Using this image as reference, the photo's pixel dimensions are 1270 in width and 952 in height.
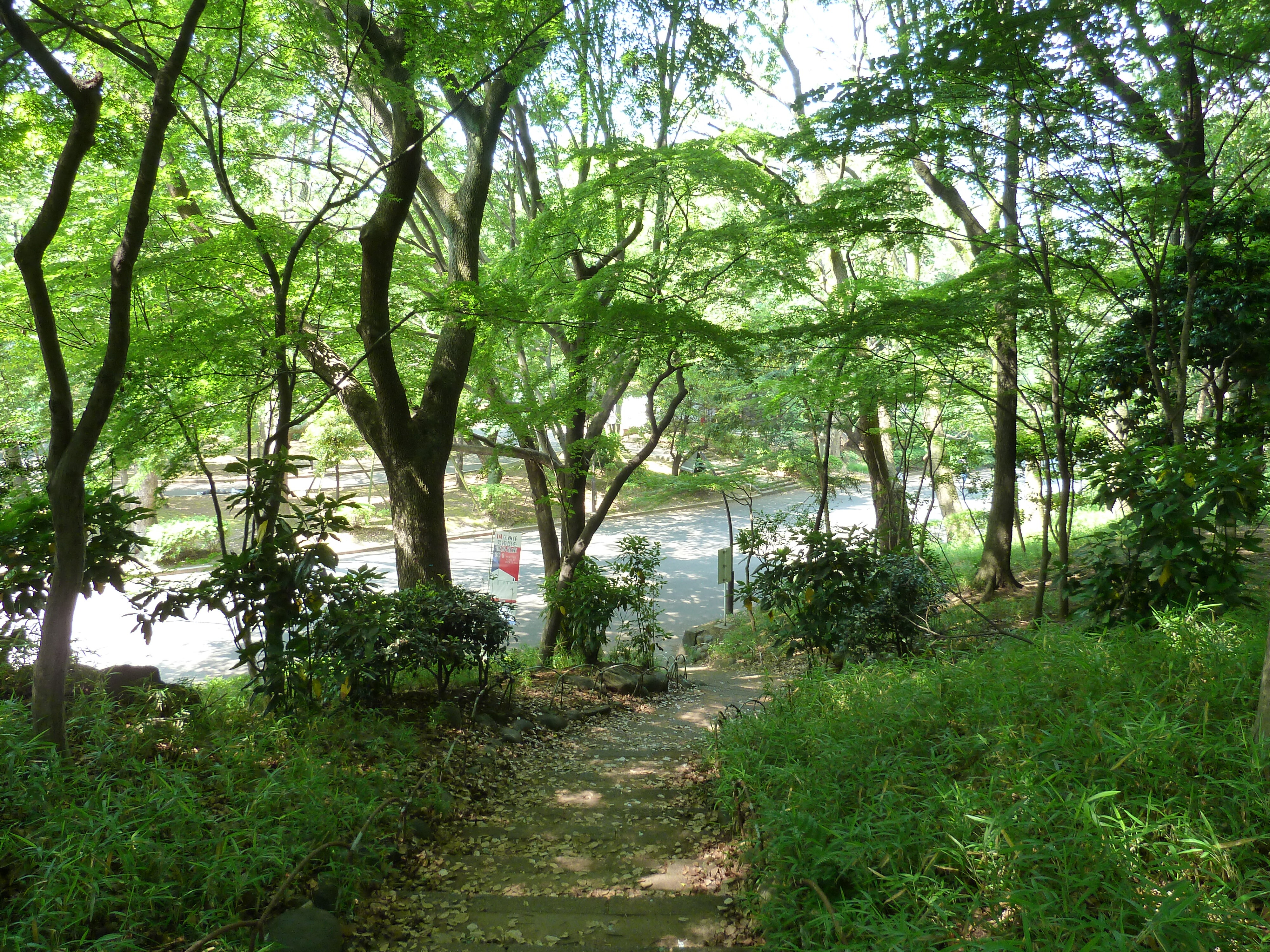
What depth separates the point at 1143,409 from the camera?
7.27 m

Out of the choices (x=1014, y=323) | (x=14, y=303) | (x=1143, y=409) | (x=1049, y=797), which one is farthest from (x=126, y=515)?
(x=1143, y=409)

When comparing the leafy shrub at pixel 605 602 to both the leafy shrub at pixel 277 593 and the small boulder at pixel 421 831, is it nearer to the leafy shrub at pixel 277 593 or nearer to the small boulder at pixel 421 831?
the leafy shrub at pixel 277 593

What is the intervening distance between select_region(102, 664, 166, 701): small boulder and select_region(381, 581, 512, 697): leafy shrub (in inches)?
53.1

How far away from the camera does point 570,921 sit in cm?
270

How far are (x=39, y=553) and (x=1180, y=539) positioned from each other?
6.17 m

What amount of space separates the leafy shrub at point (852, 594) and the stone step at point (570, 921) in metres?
3.02

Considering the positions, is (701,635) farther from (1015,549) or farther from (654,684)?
(1015,549)

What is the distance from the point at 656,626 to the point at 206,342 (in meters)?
5.50

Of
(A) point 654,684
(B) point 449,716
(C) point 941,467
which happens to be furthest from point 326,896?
(C) point 941,467

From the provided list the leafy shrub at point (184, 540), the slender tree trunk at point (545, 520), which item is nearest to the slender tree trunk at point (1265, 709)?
the slender tree trunk at point (545, 520)

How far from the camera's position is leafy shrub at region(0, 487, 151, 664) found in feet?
12.5

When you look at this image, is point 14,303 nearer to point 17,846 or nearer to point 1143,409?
point 17,846

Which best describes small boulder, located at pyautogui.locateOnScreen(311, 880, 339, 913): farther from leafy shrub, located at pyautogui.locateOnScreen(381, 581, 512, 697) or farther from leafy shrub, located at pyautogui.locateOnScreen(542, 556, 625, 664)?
leafy shrub, located at pyautogui.locateOnScreen(542, 556, 625, 664)

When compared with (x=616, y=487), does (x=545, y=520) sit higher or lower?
lower
